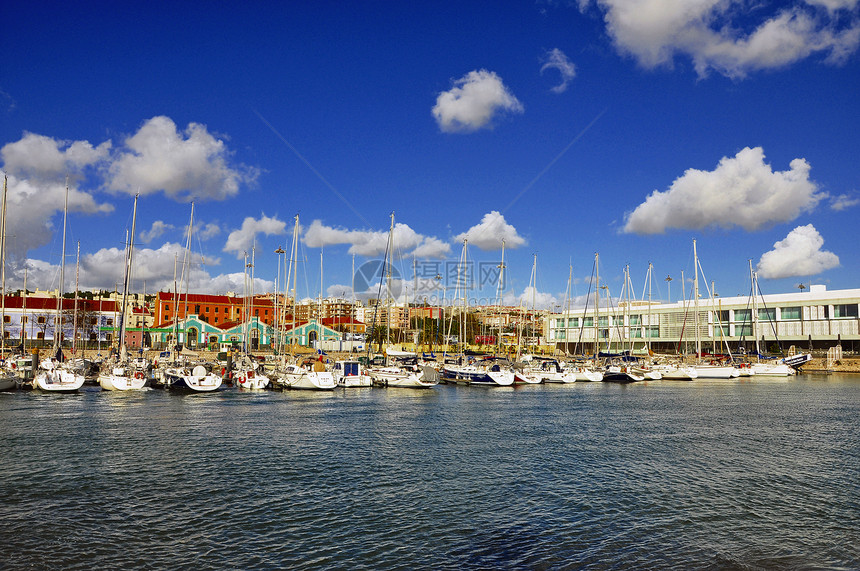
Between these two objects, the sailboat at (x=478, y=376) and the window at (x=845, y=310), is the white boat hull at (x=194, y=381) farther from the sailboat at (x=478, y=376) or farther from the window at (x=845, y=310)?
the window at (x=845, y=310)

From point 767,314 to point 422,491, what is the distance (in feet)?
382

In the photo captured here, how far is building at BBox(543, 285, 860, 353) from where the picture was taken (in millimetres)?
108688

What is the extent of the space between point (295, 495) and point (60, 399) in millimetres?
37064

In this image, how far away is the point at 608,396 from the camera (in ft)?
191

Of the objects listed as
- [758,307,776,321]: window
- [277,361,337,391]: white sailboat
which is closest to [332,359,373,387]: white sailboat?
[277,361,337,391]: white sailboat

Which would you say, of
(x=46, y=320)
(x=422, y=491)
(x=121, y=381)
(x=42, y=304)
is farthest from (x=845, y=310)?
(x=42, y=304)

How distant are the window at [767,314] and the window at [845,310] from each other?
401 inches

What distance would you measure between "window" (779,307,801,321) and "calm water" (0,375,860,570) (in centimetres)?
8599

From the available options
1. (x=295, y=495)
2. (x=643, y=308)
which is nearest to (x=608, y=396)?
(x=295, y=495)

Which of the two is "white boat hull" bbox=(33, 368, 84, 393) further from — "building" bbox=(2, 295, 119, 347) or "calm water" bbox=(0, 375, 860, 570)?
"building" bbox=(2, 295, 119, 347)

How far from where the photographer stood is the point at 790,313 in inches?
4535

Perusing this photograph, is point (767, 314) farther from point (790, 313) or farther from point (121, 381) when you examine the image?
point (121, 381)

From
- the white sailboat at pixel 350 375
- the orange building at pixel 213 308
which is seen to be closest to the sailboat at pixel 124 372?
the white sailboat at pixel 350 375

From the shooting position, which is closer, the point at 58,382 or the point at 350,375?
the point at 58,382
